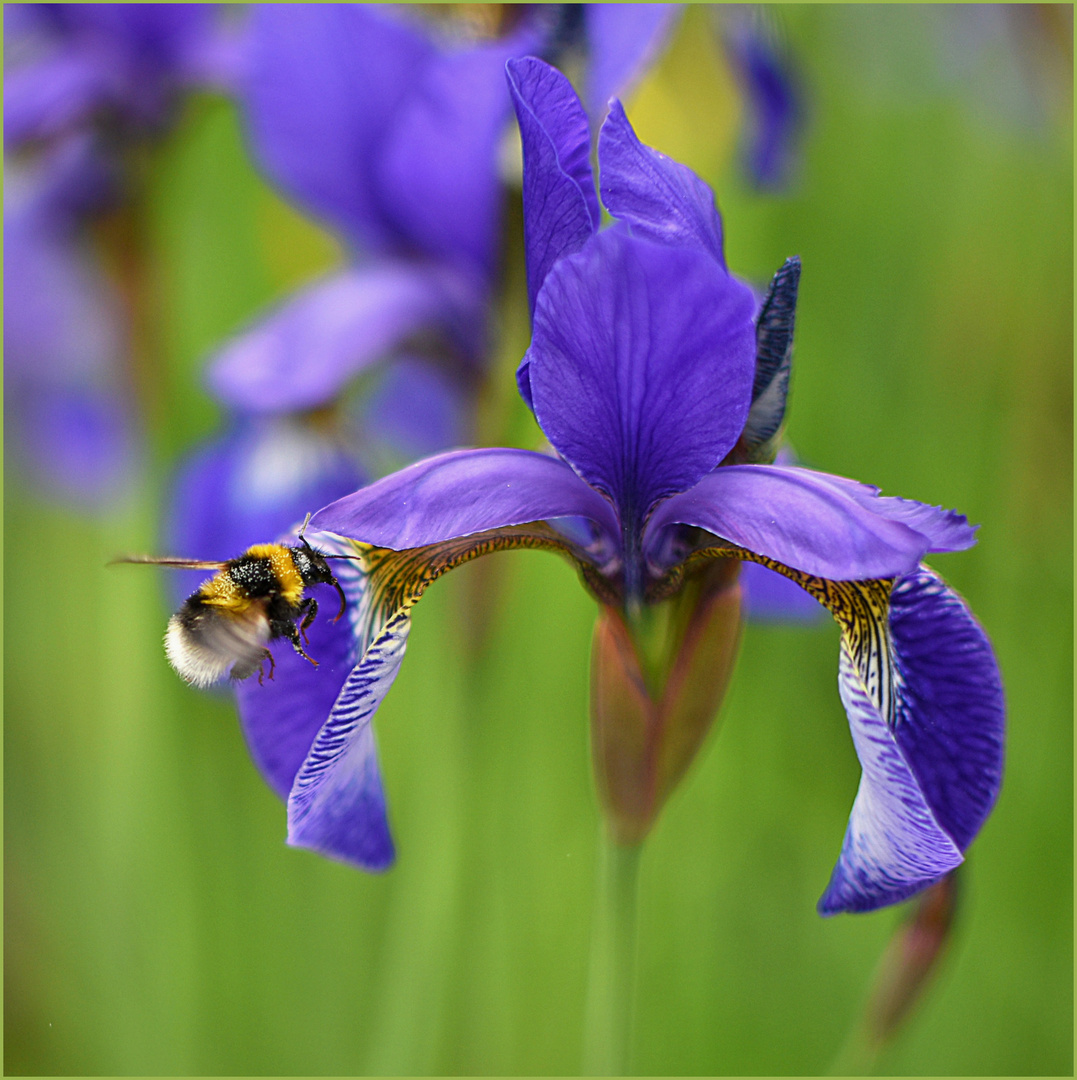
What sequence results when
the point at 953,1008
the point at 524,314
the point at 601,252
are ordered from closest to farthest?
the point at 601,252, the point at 524,314, the point at 953,1008

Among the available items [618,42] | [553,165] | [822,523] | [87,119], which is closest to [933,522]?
[822,523]

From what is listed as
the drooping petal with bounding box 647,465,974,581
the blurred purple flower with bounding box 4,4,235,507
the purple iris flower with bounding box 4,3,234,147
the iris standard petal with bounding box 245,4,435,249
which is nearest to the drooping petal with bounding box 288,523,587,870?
the drooping petal with bounding box 647,465,974,581

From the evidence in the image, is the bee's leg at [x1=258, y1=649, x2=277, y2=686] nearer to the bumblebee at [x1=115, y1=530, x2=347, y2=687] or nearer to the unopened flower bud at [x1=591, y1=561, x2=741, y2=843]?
the bumblebee at [x1=115, y1=530, x2=347, y2=687]

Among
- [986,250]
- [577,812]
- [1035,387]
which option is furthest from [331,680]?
[986,250]

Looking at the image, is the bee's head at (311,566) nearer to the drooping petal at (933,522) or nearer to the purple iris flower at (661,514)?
the purple iris flower at (661,514)

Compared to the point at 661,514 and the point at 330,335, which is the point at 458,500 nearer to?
the point at 661,514

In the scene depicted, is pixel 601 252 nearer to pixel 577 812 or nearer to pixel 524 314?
pixel 524 314

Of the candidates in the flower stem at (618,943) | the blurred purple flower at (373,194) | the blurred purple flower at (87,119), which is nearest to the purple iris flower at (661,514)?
the flower stem at (618,943)

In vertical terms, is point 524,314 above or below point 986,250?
below
